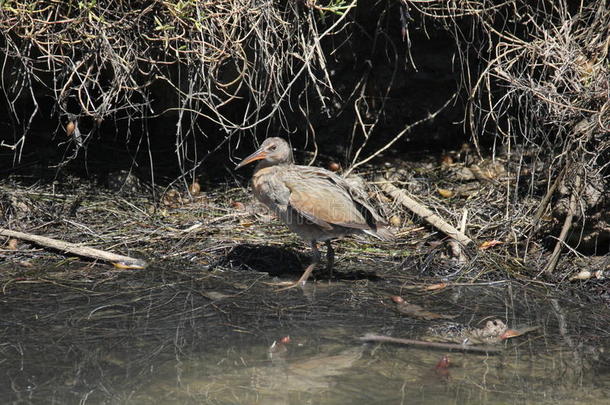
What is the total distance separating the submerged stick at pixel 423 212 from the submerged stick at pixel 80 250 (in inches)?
91.7

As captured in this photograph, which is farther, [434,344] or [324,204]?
[324,204]

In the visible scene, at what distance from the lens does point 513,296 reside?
610cm

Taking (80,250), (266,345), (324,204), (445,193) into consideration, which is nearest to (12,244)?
(80,250)

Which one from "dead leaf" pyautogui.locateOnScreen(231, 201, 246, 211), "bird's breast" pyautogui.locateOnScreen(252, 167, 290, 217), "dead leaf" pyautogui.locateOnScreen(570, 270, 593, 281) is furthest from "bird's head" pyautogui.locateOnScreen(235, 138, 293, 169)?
"dead leaf" pyautogui.locateOnScreen(570, 270, 593, 281)

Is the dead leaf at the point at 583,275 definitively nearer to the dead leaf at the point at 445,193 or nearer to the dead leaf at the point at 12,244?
the dead leaf at the point at 445,193

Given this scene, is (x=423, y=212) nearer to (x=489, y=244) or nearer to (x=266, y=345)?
(x=489, y=244)

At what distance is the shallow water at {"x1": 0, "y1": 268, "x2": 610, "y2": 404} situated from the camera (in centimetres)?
445

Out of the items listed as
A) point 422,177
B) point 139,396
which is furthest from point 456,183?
point 139,396

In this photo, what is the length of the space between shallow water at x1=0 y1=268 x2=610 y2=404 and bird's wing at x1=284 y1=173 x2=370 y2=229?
1.59ft

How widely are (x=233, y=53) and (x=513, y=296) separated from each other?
9.21 feet

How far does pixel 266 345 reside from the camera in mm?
5051

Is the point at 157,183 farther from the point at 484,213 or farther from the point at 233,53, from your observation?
the point at 484,213

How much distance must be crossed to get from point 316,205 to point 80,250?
1.81 m

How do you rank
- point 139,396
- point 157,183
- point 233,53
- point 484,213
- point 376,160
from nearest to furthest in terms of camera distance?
1. point 139,396
2. point 233,53
3. point 484,213
4. point 157,183
5. point 376,160
